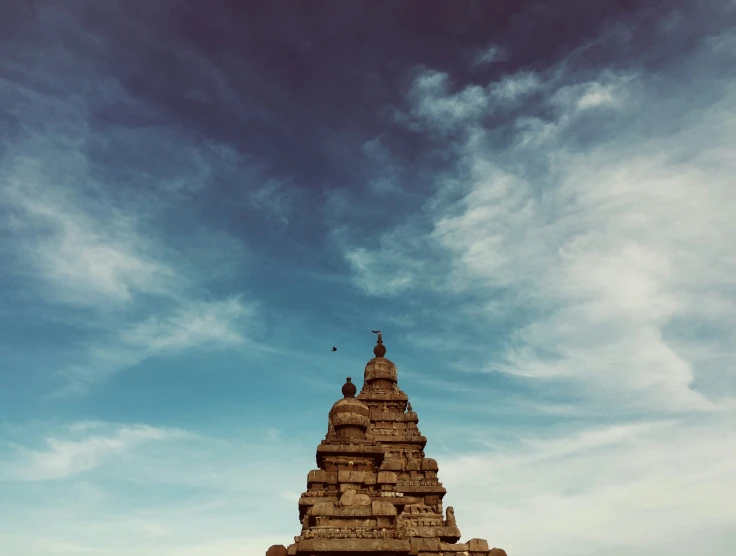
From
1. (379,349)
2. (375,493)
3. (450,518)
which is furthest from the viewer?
(379,349)

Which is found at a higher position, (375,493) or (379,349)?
(379,349)

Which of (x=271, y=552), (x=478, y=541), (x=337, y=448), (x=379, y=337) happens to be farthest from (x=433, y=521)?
(x=379, y=337)

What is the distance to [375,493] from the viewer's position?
2959 centimetres

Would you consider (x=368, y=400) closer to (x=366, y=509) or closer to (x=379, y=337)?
(x=379, y=337)

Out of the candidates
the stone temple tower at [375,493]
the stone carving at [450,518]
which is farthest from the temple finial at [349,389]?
the stone carving at [450,518]

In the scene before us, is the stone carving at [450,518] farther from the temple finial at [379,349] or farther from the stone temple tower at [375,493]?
the temple finial at [379,349]

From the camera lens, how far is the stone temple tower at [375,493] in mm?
24875

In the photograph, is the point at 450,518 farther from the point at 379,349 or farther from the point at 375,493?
the point at 379,349

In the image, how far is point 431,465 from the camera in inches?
1503

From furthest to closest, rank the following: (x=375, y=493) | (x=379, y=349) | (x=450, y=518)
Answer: (x=379, y=349) → (x=450, y=518) → (x=375, y=493)

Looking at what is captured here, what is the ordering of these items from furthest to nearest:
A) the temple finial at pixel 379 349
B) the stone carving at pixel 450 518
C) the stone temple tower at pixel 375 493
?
the temple finial at pixel 379 349 → the stone carving at pixel 450 518 → the stone temple tower at pixel 375 493

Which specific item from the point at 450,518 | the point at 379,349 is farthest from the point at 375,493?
the point at 379,349

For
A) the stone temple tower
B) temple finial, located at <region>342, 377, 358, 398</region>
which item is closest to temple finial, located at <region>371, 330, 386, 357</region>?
the stone temple tower

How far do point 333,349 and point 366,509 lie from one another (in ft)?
51.6
